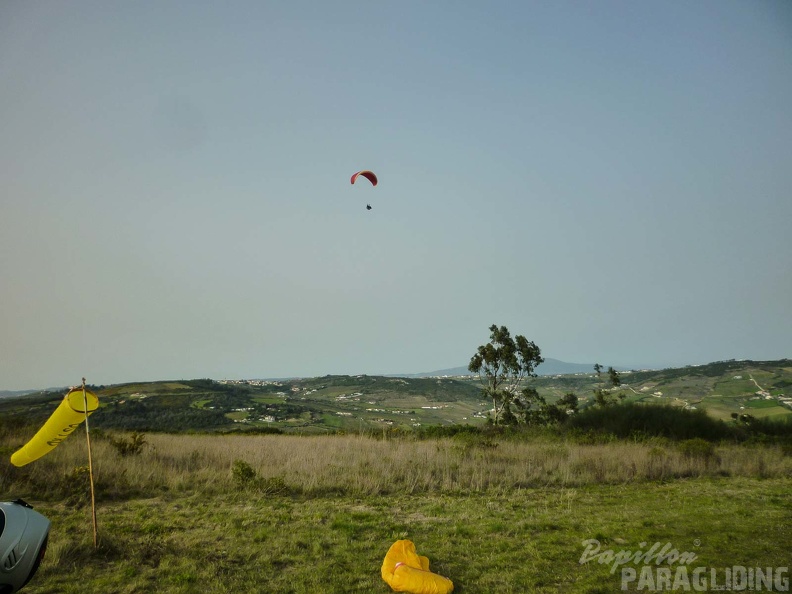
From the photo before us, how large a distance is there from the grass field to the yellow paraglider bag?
0.27 meters

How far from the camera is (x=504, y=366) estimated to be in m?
29.6

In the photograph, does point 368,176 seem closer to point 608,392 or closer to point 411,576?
point 411,576

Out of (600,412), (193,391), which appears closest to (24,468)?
(600,412)

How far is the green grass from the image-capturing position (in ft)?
17.4

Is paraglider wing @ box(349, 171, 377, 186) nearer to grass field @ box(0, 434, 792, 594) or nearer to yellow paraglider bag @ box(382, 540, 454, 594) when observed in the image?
grass field @ box(0, 434, 792, 594)

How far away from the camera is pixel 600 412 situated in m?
25.1

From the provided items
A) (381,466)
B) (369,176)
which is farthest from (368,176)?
(381,466)

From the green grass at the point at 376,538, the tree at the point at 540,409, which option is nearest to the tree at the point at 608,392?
the tree at the point at 540,409

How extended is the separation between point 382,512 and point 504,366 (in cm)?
2217

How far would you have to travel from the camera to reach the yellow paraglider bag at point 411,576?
4.76 m

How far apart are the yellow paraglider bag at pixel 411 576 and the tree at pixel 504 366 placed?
2442 cm

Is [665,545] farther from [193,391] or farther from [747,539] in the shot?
[193,391]

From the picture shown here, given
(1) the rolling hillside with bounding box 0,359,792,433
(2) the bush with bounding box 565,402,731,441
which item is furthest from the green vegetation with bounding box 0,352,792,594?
(1) the rolling hillside with bounding box 0,359,792,433

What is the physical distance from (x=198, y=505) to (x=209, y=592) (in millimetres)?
Answer: 4797
